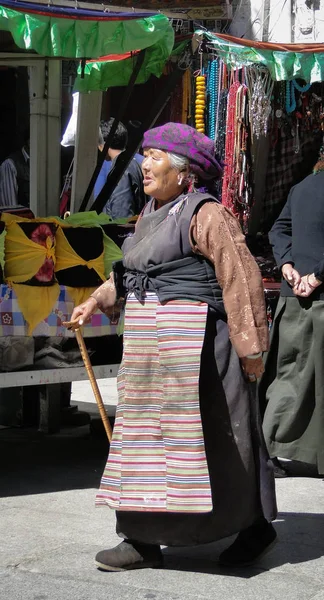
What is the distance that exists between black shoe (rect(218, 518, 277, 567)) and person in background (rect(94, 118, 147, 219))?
9.30 feet

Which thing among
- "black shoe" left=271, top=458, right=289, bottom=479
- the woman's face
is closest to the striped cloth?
the woman's face

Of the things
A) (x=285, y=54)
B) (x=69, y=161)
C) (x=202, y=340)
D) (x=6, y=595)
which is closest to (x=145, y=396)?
(x=202, y=340)

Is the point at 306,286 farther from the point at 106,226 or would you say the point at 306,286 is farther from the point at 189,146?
the point at 189,146

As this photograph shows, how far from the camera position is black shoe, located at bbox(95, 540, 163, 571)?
4.14 meters

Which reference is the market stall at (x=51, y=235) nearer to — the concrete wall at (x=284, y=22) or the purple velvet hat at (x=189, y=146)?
the purple velvet hat at (x=189, y=146)

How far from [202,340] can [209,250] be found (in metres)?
0.36

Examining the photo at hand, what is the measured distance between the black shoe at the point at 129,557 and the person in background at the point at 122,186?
2.86 meters

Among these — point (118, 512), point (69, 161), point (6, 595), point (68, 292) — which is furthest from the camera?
point (69, 161)

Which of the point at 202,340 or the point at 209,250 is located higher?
the point at 209,250

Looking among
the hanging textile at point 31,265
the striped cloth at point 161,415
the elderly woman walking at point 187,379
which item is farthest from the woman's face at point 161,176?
the hanging textile at point 31,265

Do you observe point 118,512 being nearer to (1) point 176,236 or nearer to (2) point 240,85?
(1) point 176,236

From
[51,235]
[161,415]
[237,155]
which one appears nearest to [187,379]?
[161,415]

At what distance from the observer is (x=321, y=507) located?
17.2 ft

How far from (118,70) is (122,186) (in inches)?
29.9
